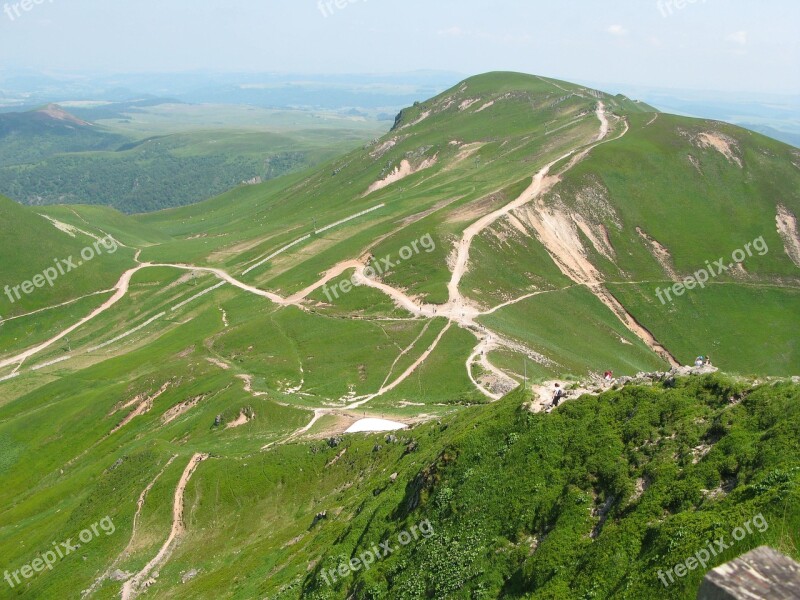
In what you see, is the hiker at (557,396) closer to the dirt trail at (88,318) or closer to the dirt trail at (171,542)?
the dirt trail at (171,542)

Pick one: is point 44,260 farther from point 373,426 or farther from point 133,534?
point 373,426

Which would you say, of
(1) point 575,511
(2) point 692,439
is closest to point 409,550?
(1) point 575,511

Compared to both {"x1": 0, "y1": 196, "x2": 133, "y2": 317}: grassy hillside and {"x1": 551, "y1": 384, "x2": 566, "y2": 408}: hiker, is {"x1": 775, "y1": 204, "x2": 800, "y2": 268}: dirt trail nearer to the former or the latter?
{"x1": 551, "y1": 384, "x2": 566, "y2": 408}: hiker

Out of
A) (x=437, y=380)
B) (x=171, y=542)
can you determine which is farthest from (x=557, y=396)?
(x=437, y=380)

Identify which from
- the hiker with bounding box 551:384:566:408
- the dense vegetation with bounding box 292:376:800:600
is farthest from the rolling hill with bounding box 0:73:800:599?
the hiker with bounding box 551:384:566:408

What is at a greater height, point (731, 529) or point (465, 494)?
point (731, 529)

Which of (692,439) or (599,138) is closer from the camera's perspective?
(692,439)

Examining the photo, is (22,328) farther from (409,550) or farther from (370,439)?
(409,550)
